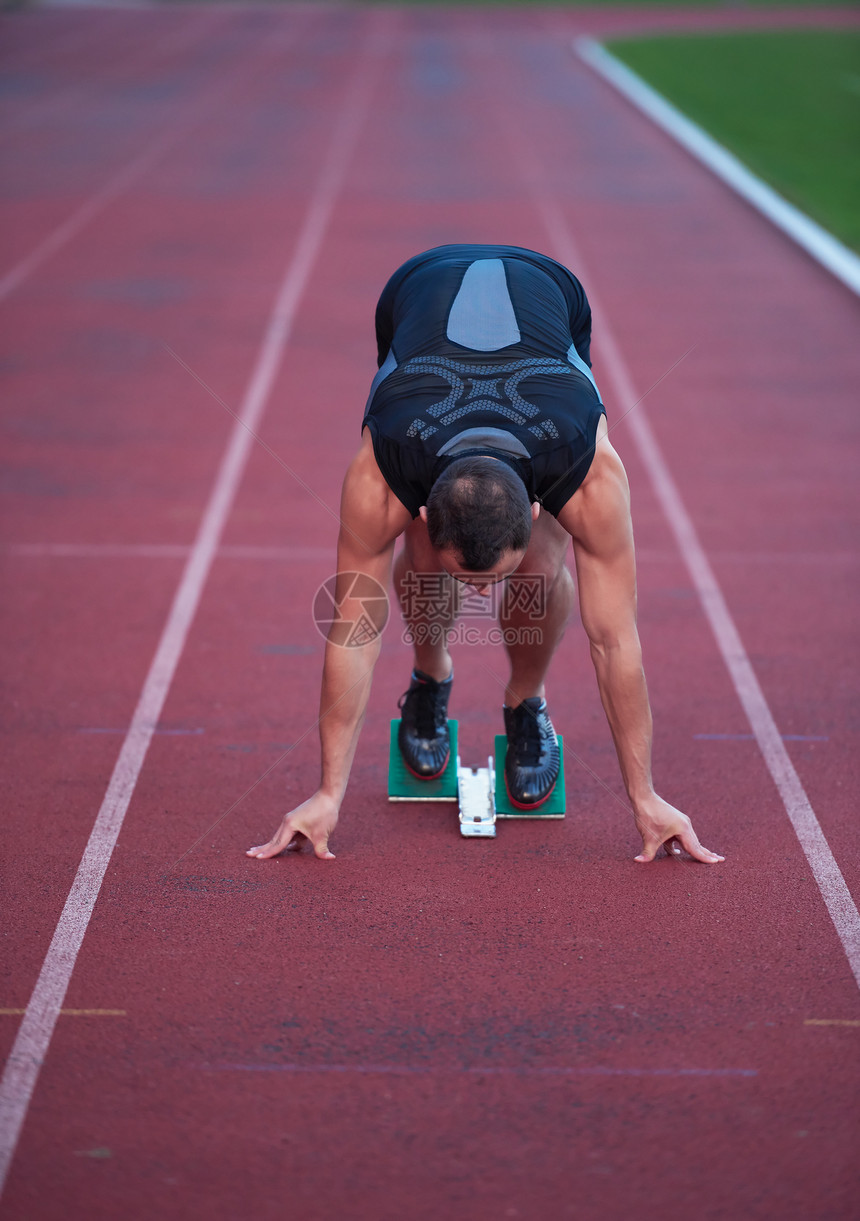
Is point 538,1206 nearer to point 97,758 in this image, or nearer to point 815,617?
point 97,758

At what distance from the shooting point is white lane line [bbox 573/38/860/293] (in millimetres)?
9945

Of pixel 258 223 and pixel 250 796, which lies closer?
pixel 250 796

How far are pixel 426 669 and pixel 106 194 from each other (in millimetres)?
10494

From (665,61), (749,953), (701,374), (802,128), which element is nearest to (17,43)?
(665,61)

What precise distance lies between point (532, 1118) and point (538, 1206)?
21 cm

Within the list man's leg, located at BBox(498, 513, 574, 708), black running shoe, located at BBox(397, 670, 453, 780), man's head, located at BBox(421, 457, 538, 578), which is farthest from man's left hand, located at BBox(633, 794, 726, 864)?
man's head, located at BBox(421, 457, 538, 578)

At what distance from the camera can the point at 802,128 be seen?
1642cm

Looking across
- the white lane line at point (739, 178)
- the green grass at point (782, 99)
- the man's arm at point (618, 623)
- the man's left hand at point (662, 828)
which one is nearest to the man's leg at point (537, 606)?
the man's arm at point (618, 623)

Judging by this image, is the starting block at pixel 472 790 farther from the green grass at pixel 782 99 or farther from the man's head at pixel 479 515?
the green grass at pixel 782 99

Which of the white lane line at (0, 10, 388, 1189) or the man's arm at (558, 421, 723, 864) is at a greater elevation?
the man's arm at (558, 421, 723, 864)

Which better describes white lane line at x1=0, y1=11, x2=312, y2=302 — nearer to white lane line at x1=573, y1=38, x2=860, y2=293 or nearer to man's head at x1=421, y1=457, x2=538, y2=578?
white lane line at x1=573, y1=38, x2=860, y2=293

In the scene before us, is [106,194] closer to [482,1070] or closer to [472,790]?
[472,790]

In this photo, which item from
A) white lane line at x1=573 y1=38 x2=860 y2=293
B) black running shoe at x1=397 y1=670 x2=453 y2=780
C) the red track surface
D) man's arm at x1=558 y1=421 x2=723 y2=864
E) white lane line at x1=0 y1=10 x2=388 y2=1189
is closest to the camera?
the red track surface

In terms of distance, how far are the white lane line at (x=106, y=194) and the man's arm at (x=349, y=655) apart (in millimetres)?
7059
